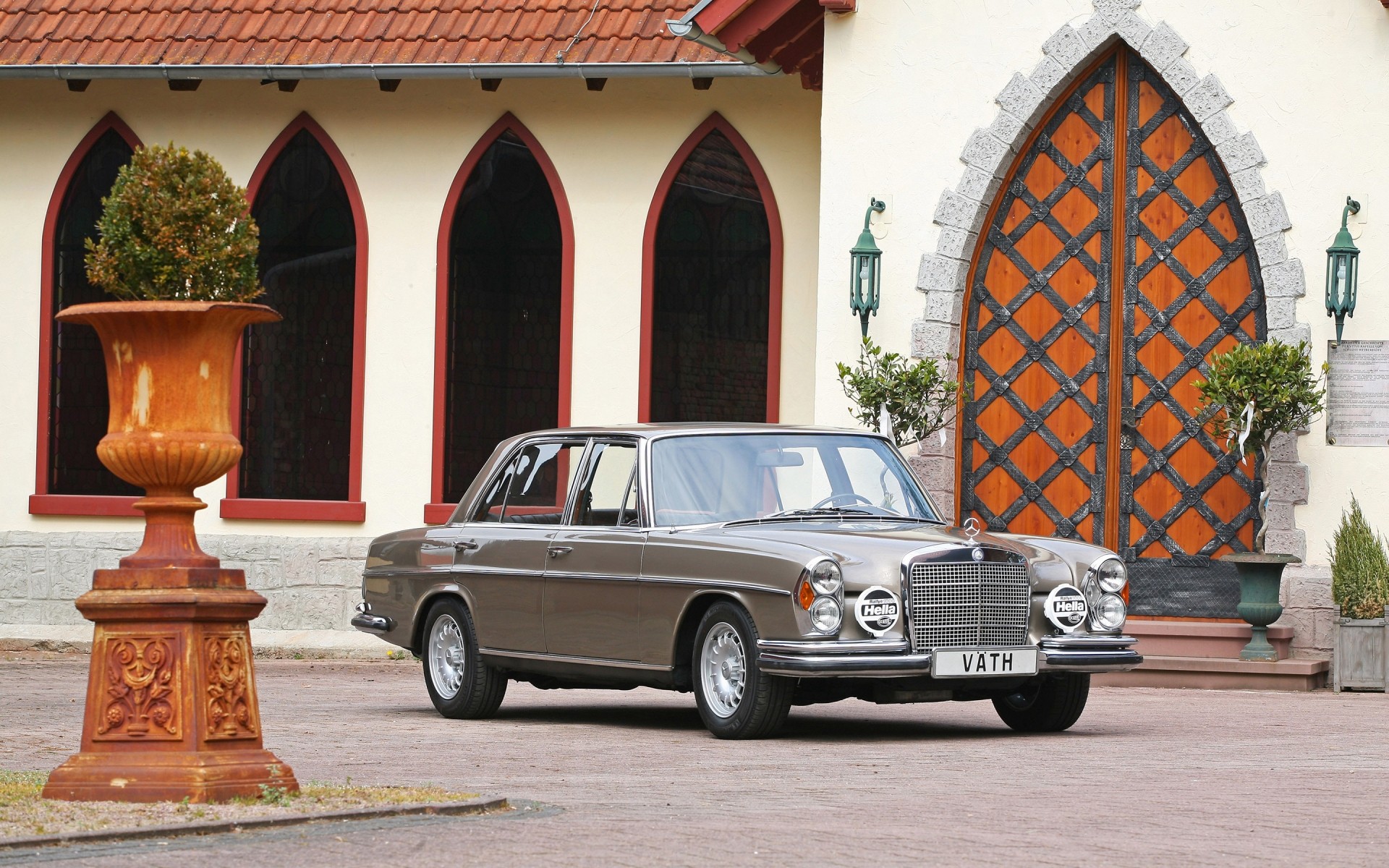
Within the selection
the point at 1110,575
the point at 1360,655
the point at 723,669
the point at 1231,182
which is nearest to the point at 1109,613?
the point at 1110,575

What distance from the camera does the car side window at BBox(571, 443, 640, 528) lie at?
11180mm

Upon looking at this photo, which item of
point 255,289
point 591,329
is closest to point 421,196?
point 591,329

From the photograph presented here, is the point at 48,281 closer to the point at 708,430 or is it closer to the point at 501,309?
the point at 501,309

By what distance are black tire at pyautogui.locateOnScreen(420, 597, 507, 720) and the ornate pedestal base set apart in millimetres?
4078

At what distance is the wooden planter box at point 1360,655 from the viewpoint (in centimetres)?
1403

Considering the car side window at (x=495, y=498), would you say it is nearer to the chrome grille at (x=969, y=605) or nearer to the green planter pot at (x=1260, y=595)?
the chrome grille at (x=969, y=605)

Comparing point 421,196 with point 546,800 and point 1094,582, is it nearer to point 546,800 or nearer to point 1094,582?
point 1094,582

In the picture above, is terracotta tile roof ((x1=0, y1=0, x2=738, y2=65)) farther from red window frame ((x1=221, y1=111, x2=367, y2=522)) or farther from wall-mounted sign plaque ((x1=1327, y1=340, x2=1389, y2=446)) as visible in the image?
wall-mounted sign plaque ((x1=1327, y1=340, x2=1389, y2=446))

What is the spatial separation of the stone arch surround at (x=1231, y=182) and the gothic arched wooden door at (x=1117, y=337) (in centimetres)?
26

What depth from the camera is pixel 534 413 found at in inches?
723

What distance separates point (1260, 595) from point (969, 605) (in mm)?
5047

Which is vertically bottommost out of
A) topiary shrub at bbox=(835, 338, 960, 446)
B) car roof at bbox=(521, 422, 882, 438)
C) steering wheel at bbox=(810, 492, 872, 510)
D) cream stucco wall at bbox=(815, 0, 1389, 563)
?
steering wheel at bbox=(810, 492, 872, 510)

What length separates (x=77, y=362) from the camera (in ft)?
63.2

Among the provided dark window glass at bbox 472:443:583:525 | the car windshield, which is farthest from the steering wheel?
dark window glass at bbox 472:443:583:525
